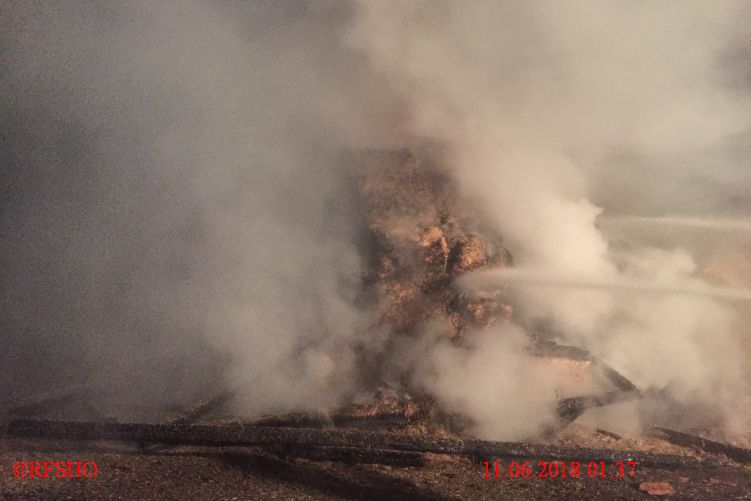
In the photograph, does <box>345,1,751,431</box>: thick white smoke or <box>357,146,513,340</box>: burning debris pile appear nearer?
<box>357,146,513,340</box>: burning debris pile

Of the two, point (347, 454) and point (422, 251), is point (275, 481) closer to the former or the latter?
point (347, 454)

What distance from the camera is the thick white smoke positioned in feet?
17.4

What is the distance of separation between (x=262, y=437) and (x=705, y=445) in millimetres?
4030

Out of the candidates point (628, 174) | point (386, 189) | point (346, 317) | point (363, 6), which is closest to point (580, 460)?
point (346, 317)

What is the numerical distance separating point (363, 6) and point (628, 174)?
4121 millimetres

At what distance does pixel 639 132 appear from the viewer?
574cm

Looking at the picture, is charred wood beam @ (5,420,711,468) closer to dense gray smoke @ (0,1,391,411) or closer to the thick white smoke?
dense gray smoke @ (0,1,391,411)

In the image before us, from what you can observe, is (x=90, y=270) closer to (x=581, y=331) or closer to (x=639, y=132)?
(x=581, y=331)

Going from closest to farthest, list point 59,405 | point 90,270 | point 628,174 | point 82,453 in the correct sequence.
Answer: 1. point 82,453
2. point 59,405
3. point 90,270
4. point 628,174
